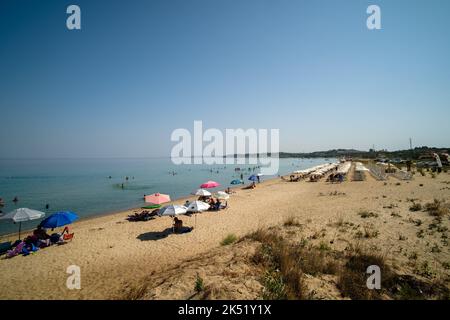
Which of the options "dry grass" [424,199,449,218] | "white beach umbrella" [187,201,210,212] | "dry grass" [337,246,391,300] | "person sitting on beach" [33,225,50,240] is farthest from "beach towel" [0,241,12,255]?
"dry grass" [424,199,449,218]

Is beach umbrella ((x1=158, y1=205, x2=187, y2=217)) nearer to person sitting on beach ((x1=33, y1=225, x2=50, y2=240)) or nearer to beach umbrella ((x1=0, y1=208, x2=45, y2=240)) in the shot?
beach umbrella ((x1=0, y1=208, x2=45, y2=240))

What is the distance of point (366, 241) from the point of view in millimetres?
8477

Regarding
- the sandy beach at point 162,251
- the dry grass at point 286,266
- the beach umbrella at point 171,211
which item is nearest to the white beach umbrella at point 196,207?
the beach umbrella at point 171,211

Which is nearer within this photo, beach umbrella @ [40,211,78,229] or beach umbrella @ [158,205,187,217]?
beach umbrella @ [40,211,78,229]

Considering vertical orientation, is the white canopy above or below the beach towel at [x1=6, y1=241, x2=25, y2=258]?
above

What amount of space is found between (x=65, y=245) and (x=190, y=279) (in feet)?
35.0

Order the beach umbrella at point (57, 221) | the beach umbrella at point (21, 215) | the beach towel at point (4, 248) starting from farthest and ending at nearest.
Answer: the beach umbrella at point (57, 221) < the beach towel at point (4, 248) < the beach umbrella at point (21, 215)

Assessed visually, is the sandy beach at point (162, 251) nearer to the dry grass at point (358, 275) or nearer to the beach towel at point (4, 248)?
the dry grass at point (358, 275)

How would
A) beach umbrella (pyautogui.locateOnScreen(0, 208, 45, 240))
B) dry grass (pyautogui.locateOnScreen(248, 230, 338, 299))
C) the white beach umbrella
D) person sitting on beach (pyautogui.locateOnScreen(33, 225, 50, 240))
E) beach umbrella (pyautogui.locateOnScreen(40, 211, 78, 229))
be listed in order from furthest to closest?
the white beach umbrella
person sitting on beach (pyautogui.locateOnScreen(33, 225, 50, 240))
beach umbrella (pyautogui.locateOnScreen(40, 211, 78, 229))
beach umbrella (pyautogui.locateOnScreen(0, 208, 45, 240))
dry grass (pyautogui.locateOnScreen(248, 230, 338, 299))

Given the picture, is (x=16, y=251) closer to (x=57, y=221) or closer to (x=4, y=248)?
(x=4, y=248)

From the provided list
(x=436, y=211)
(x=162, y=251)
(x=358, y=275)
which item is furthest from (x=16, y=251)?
(x=436, y=211)
